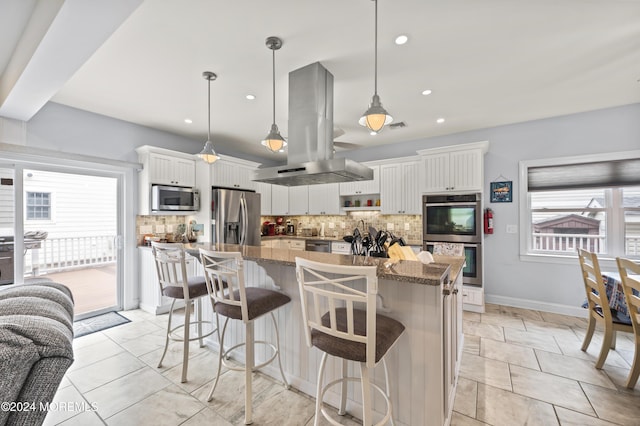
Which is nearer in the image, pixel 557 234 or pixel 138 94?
pixel 138 94

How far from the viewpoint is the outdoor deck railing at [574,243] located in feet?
11.4

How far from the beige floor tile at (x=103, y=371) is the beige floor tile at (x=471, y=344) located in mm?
3166

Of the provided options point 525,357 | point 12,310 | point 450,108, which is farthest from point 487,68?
point 12,310

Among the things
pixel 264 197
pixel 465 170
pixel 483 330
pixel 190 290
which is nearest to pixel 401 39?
pixel 465 170

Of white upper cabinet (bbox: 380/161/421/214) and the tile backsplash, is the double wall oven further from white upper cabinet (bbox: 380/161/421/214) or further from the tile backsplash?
the tile backsplash

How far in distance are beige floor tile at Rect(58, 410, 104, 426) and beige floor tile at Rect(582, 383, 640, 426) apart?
11.2ft

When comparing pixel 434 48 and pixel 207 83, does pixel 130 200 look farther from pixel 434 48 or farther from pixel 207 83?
pixel 434 48

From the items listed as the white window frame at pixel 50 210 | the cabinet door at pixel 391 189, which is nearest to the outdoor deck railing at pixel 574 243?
the cabinet door at pixel 391 189

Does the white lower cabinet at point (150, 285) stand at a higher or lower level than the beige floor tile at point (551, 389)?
higher

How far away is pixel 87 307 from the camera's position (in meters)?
3.70

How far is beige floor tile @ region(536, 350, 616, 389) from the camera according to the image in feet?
7.25

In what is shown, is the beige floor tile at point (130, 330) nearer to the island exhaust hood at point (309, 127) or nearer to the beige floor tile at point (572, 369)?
the island exhaust hood at point (309, 127)

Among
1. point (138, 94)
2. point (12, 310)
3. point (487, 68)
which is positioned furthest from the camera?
point (138, 94)

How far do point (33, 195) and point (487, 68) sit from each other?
5321mm
